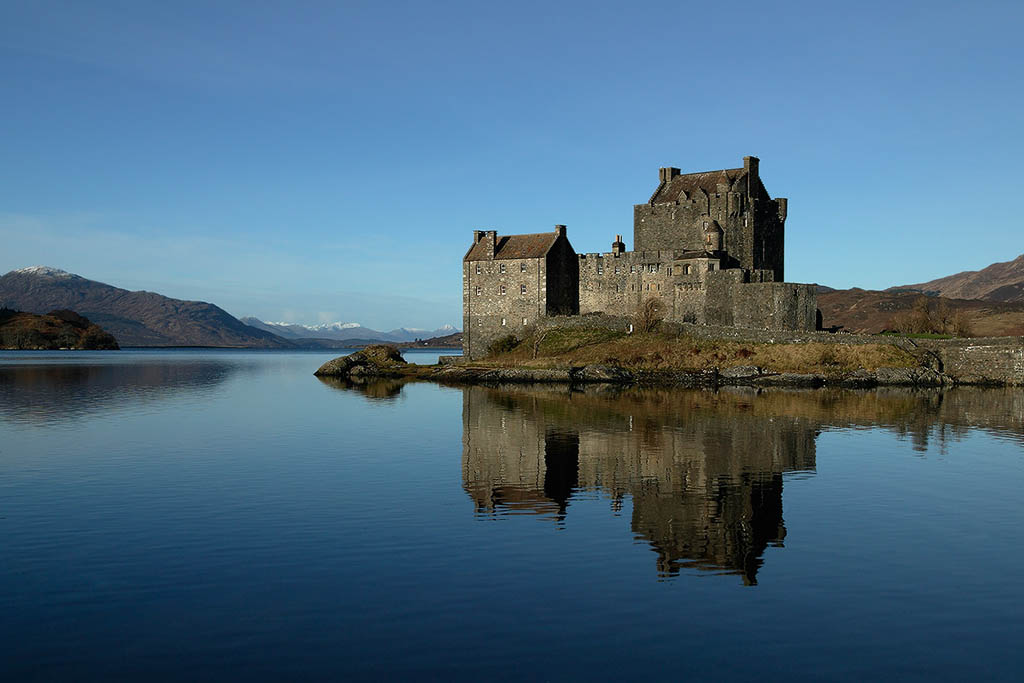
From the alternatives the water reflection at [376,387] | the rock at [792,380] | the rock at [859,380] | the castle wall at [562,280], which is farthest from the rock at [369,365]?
the rock at [859,380]

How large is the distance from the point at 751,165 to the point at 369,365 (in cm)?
4793

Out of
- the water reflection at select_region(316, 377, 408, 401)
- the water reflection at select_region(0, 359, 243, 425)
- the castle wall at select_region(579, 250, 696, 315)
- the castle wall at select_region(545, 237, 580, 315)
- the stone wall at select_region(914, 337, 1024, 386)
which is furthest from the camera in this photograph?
the castle wall at select_region(545, 237, 580, 315)

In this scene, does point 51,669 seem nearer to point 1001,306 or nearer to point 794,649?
point 794,649

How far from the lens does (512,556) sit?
17891mm

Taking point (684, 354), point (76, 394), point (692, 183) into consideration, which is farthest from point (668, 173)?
point (76, 394)

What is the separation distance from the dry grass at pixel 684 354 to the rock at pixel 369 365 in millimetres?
16054

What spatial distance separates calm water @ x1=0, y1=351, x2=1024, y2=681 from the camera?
40.4 ft

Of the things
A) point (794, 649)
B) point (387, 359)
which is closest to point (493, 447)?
point (794, 649)

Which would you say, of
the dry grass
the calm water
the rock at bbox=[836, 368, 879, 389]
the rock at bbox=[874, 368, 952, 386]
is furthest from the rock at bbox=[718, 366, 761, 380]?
the calm water

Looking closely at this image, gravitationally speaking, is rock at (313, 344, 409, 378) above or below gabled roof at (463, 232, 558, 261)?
below

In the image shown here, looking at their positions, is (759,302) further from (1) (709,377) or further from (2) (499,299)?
(2) (499,299)

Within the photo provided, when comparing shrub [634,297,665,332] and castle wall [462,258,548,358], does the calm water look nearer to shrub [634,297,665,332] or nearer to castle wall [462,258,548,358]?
shrub [634,297,665,332]

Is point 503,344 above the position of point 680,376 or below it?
above

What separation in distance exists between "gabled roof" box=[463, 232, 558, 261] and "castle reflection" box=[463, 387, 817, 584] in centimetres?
3801
